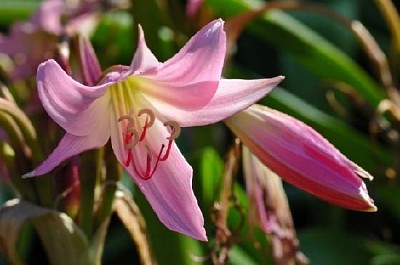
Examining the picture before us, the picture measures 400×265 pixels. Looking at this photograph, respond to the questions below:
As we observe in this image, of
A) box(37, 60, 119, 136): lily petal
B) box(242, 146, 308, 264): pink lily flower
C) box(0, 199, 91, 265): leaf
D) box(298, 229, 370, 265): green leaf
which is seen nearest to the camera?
box(37, 60, 119, 136): lily petal

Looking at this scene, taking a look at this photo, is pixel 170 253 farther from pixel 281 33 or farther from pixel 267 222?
pixel 281 33

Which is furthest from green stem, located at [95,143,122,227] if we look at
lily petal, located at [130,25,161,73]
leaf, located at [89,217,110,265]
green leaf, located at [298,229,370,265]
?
green leaf, located at [298,229,370,265]

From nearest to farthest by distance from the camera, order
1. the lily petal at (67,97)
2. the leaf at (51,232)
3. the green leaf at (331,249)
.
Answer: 1. the lily petal at (67,97)
2. the leaf at (51,232)
3. the green leaf at (331,249)

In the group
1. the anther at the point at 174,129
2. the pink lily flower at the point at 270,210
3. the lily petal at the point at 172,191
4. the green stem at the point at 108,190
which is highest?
the anther at the point at 174,129

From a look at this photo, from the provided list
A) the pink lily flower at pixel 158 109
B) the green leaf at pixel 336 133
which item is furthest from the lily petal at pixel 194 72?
the green leaf at pixel 336 133

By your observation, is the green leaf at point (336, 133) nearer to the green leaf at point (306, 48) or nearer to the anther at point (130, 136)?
the green leaf at point (306, 48)

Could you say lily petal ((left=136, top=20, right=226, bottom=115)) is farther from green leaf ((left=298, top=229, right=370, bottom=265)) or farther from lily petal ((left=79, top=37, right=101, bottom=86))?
green leaf ((left=298, top=229, right=370, bottom=265))

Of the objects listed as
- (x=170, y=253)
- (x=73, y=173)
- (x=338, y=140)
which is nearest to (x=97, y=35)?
Answer: (x=338, y=140)

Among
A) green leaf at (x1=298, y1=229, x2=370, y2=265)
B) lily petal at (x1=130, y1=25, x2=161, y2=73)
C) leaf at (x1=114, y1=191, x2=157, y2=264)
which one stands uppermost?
lily petal at (x1=130, y1=25, x2=161, y2=73)
